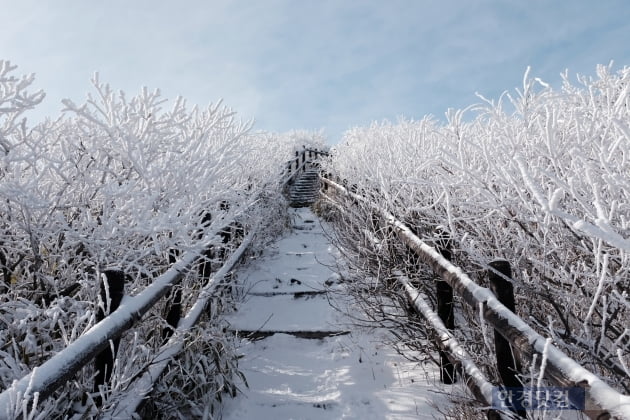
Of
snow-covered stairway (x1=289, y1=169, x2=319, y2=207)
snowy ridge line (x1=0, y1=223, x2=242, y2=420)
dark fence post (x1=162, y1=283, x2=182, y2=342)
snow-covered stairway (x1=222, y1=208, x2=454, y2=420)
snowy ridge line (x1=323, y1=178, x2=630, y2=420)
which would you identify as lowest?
snow-covered stairway (x1=222, y1=208, x2=454, y2=420)

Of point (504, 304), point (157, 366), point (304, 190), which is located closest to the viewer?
point (504, 304)

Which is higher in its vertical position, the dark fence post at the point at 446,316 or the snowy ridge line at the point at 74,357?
the snowy ridge line at the point at 74,357

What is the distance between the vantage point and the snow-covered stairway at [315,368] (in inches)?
137

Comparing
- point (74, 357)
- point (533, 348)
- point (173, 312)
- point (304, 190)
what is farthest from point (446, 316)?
point (304, 190)

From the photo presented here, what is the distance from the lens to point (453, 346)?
3.08 meters

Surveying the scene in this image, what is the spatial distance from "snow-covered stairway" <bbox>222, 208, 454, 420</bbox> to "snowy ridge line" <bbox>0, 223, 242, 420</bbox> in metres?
1.49

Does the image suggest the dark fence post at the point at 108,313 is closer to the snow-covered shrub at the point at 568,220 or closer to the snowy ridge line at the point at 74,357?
the snowy ridge line at the point at 74,357

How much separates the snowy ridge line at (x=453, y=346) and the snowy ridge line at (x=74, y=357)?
2095mm

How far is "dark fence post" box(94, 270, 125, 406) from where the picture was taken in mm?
2307

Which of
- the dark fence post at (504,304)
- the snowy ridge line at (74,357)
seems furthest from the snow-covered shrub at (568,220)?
the snowy ridge line at (74,357)

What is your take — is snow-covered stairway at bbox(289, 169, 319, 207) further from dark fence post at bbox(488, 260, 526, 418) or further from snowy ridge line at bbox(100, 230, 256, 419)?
dark fence post at bbox(488, 260, 526, 418)

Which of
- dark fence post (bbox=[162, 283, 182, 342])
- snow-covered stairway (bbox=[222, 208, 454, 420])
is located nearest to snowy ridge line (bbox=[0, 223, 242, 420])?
dark fence post (bbox=[162, 283, 182, 342])

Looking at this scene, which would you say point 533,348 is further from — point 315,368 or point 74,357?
point 315,368

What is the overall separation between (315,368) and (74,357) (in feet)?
9.18
